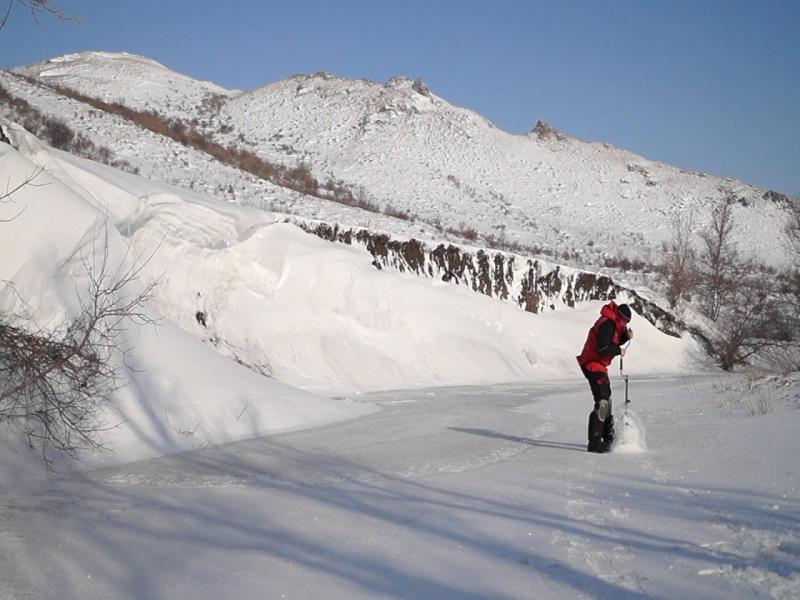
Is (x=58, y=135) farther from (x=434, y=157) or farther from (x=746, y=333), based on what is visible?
(x=434, y=157)

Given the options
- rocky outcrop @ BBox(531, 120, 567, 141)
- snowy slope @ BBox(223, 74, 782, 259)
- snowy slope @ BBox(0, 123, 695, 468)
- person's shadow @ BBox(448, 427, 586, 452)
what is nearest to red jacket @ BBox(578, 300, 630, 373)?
person's shadow @ BBox(448, 427, 586, 452)

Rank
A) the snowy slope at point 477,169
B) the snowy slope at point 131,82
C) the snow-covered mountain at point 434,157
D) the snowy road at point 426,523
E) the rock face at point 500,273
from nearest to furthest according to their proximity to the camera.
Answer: the snowy road at point 426,523 < the rock face at point 500,273 < the snow-covered mountain at point 434,157 < the snowy slope at point 477,169 < the snowy slope at point 131,82

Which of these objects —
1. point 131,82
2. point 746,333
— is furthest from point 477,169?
point 746,333

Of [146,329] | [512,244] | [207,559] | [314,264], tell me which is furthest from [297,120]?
[207,559]

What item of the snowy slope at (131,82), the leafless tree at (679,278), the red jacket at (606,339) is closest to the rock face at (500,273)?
the leafless tree at (679,278)

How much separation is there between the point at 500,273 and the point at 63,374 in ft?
61.4

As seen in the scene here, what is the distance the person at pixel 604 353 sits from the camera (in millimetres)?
7688

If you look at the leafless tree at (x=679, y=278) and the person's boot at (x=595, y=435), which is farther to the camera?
the leafless tree at (x=679, y=278)

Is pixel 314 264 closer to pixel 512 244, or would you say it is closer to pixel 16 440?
pixel 16 440

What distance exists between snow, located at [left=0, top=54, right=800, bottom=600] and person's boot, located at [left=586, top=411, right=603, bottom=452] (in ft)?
0.96

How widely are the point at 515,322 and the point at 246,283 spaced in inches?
356

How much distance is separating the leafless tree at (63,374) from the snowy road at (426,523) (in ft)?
2.25

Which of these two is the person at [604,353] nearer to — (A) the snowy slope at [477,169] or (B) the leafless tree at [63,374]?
(B) the leafless tree at [63,374]

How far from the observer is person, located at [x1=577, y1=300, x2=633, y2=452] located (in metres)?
7.69
